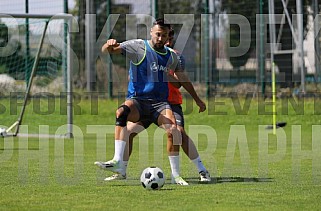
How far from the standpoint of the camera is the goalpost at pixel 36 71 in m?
18.9

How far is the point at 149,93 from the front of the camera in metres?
9.12

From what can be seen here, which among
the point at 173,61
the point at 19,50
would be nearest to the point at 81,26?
Result: the point at 19,50

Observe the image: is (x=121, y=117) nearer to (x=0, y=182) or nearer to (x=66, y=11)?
(x=0, y=182)

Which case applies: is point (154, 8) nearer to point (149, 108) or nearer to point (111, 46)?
point (149, 108)

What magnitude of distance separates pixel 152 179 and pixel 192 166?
10.2 ft

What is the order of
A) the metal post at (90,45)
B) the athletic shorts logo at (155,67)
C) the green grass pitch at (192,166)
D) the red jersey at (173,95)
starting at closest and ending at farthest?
the green grass pitch at (192,166) → the athletic shorts logo at (155,67) → the red jersey at (173,95) → the metal post at (90,45)

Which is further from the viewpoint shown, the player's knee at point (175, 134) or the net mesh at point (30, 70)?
the net mesh at point (30, 70)

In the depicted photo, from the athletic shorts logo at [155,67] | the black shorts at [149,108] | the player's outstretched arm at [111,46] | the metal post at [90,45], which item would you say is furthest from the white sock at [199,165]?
the metal post at [90,45]

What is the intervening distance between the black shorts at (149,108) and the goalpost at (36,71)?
899cm

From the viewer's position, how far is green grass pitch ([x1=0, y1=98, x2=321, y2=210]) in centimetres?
741

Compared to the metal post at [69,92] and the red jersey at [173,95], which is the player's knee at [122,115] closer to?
the red jersey at [173,95]

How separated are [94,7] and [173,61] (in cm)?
1581

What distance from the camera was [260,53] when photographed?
2141 cm

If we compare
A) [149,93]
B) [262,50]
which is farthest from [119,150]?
[262,50]
